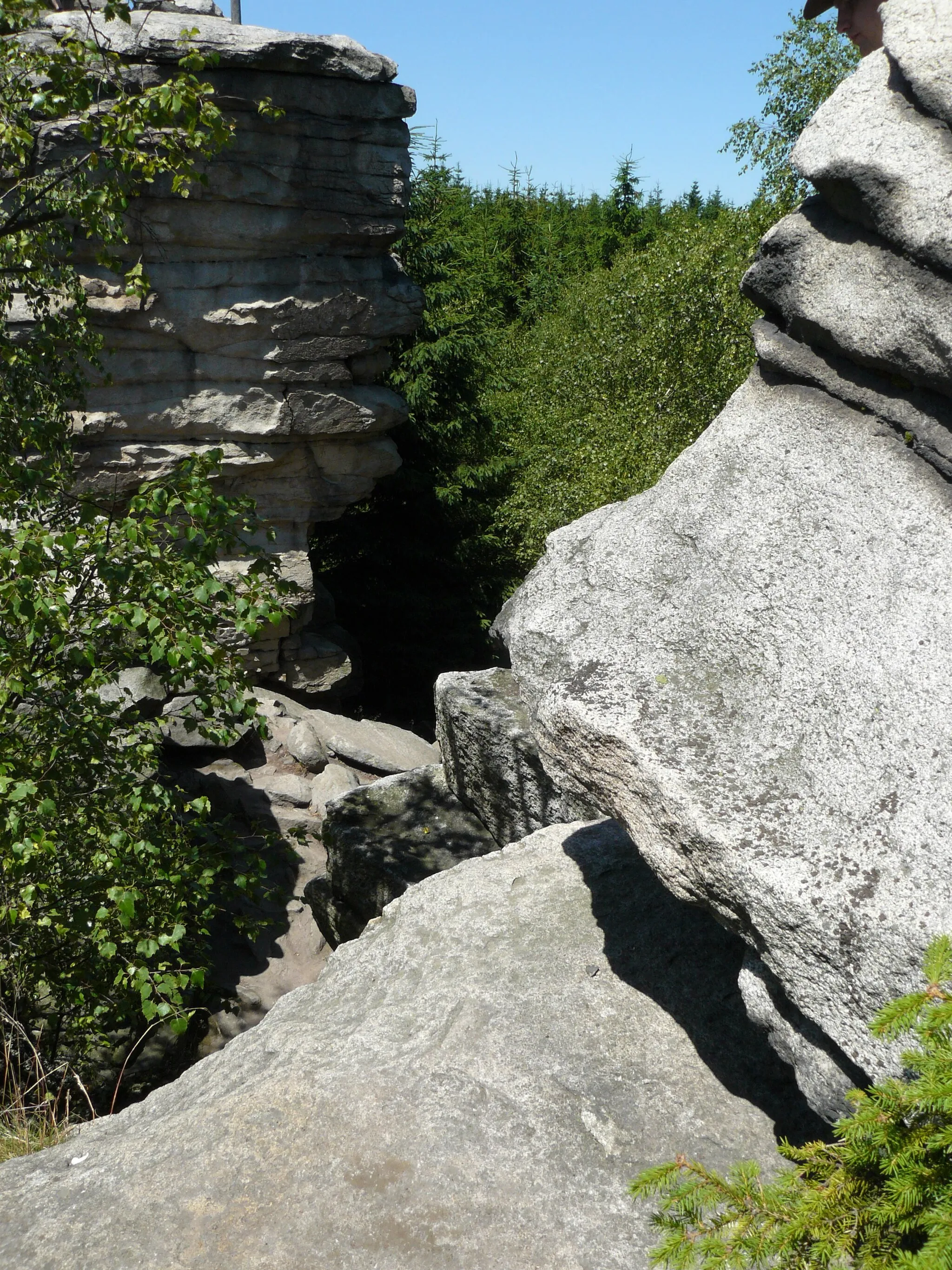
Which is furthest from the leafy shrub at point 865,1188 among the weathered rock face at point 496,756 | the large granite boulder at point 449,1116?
the weathered rock face at point 496,756

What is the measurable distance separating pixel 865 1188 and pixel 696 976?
1740 millimetres

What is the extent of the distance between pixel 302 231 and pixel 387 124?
1631 millimetres

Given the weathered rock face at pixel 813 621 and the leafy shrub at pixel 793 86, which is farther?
the leafy shrub at pixel 793 86

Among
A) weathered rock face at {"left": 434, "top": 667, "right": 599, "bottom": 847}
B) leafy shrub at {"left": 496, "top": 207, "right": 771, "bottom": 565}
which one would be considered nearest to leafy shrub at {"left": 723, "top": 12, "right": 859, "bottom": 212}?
leafy shrub at {"left": 496, "top": 207, "right": 771, "bottom": 565}

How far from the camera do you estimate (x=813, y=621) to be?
3.49 meters

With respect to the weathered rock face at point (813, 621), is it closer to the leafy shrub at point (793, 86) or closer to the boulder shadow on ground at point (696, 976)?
the boulder shadow on ground at point (696, 976)

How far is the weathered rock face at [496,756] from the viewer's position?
721 centimetres

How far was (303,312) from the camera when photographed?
1280cm

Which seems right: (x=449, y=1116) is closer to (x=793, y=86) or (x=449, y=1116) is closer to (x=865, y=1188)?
(x=865, y=1188)

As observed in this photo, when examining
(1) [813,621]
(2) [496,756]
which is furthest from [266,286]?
(1) [813,621]

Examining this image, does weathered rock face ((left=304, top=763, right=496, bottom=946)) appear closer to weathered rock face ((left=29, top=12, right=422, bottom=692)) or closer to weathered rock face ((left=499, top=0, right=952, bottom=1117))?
weathered rock face ((left=499, top=0, right=952, bottom=1117))

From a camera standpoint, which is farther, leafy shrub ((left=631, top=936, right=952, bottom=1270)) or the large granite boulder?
the large granite boulder

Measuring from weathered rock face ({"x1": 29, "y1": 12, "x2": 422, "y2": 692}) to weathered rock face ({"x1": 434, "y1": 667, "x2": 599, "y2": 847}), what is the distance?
21.5ft

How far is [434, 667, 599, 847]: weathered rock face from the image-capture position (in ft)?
23.6
